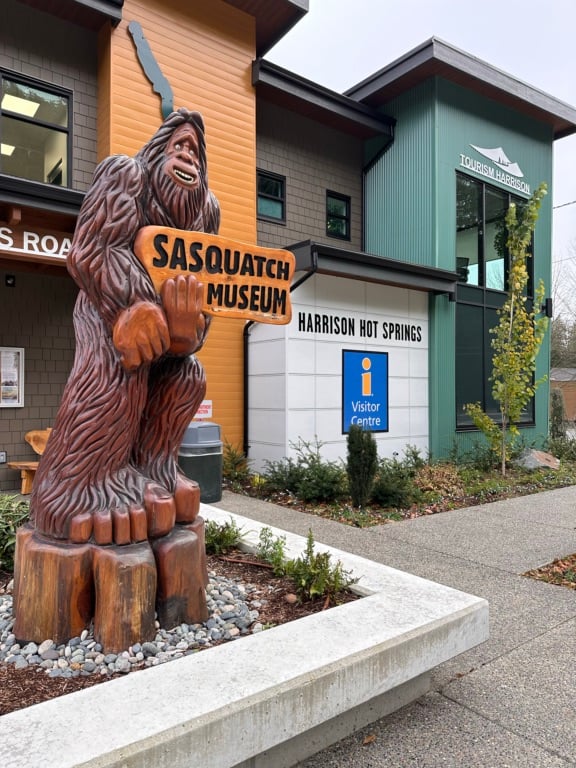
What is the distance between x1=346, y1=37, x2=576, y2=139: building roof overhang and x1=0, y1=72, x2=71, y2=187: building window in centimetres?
658

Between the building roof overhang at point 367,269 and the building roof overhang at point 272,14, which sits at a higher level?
the building roof overhang at point 272,14

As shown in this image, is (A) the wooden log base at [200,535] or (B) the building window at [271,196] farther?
(B) the building window at [271,196]

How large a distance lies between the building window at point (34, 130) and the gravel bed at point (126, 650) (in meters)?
7.73

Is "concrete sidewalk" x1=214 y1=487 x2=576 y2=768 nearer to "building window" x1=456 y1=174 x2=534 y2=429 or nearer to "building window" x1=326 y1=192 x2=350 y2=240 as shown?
"building window" x1=456 y1=174 x2=534 y2=429

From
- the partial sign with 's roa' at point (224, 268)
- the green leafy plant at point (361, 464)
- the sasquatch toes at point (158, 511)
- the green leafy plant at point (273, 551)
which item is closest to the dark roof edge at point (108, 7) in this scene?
the green leafy plant at point (361, 464)

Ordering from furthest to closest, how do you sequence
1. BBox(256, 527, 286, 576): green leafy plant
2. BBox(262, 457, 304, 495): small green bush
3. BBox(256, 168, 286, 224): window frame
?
BBox(256, 168, 286, 224): window frame < BBox(262, 457, 304, 495): small green bush < BBox(256, 527, 286, 576): green leafy plant

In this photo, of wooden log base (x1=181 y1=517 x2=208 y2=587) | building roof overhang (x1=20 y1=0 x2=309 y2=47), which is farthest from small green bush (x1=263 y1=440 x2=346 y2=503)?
building roof overhang (x1=20 y1=0 x2=309 y2=47)

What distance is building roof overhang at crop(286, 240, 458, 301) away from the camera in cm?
840

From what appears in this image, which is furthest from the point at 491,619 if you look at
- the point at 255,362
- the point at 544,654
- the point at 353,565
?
the point at 255,362

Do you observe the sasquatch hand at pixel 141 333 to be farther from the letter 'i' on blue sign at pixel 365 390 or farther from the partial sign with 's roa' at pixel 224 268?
the letter 'i' on blue sign at pixel 365 390

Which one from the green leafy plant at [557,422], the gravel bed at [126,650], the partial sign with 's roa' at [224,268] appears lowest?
the gravel bed at [126,650]

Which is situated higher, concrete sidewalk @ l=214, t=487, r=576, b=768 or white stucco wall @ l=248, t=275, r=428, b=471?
white stucco wall @ l=248, t=275, r=428, b=471

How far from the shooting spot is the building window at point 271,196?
11.3m

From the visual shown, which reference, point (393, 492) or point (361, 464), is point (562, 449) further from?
point (361, 464)
